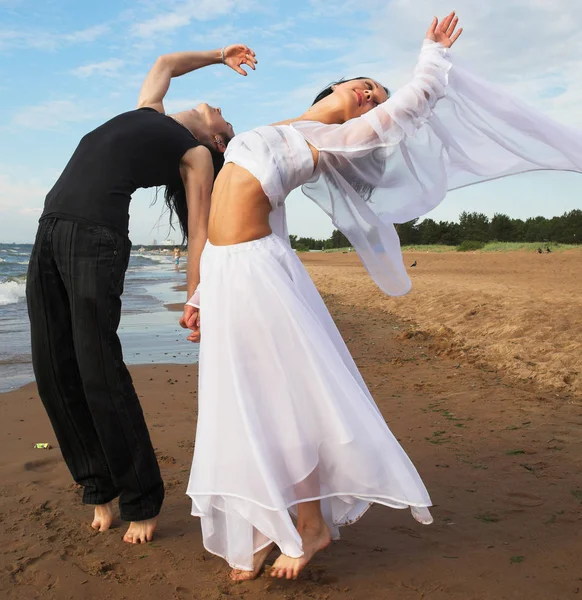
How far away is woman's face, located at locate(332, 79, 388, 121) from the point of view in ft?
8.70

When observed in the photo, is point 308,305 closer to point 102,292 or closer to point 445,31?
point 102,292

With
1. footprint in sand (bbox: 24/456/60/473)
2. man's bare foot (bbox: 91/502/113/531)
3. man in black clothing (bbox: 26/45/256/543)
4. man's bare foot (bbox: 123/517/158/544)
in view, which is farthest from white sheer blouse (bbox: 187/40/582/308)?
footprint in sand (bbox: 24/456/60/473)

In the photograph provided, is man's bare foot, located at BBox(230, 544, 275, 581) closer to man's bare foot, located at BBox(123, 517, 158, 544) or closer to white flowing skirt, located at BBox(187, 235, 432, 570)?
white flowing skirt, located at BBox(187, 235, 432, 570)

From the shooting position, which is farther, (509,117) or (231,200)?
(509,117)

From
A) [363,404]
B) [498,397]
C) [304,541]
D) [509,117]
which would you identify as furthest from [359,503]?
[498,397]

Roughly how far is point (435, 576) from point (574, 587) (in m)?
0.48

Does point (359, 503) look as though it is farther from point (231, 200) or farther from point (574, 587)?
point (231, 200)

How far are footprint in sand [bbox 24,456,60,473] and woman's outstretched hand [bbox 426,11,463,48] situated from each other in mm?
3013

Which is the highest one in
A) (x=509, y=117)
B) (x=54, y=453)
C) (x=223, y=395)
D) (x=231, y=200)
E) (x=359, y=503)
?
(x=509, y=117)

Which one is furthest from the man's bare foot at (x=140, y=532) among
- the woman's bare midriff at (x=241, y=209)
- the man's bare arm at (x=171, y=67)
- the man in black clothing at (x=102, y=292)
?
the man's bare arm at (x=171, y=67)

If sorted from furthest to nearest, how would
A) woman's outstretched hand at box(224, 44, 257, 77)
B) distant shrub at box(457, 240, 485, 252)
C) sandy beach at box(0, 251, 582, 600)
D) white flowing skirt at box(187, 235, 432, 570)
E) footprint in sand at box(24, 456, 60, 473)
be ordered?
1. distant shrub at box(457, 240, 485, 252)
2. footprint in sand at box(24, 456, 60, 473)
3. woman's outstretched hand at box(224, 44, 257, 77)
4. sandy beach at box(0, 251, 582, 600)
5. white flowing skirt at box(187, 235, 432, 570)

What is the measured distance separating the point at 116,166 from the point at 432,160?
1.33m

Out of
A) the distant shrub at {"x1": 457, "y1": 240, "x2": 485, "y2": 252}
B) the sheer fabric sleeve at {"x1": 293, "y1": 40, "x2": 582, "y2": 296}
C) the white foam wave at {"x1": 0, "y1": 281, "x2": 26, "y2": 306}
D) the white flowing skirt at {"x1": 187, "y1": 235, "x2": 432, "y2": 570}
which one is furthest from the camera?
the distant shrub at {"x1": 457, "y1": 240, "x2": 485, "y2": 252}

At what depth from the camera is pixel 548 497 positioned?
3170mm
